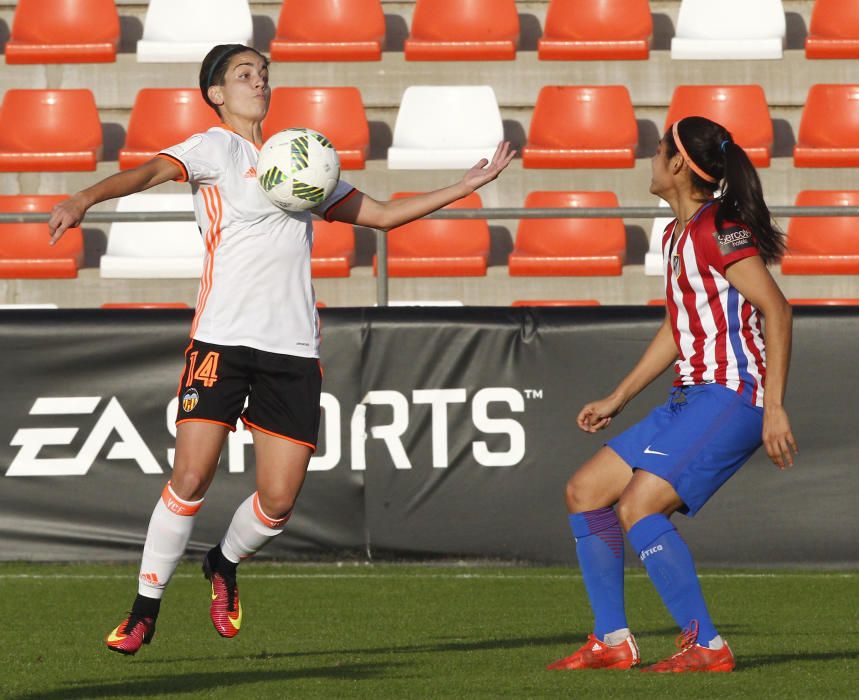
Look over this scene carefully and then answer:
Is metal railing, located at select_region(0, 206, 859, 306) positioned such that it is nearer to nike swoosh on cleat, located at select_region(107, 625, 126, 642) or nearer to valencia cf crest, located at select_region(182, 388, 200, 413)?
valencia cf crest, located at select_region(182, 388, 200, 413)

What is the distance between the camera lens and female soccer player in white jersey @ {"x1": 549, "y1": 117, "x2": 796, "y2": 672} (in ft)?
16.5

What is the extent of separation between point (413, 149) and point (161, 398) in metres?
4.10

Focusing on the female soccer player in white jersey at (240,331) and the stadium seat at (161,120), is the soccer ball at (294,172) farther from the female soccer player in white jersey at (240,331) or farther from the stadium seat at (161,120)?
the stadium seat at (161,120)

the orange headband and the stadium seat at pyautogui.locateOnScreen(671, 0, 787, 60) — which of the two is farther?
the stadium seat at pyautogui.locateOnScreen(671, 0, 787, 60)

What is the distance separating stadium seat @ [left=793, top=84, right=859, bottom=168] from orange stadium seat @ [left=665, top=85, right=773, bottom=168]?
27 cm

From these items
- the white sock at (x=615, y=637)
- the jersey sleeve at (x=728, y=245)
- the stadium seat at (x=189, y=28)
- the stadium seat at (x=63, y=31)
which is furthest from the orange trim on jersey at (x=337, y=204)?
the stadium seat at (x=63, y=31)

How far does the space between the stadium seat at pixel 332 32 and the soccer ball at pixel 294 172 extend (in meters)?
7.27

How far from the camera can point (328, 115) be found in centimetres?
1209

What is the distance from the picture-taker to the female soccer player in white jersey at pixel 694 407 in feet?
16.5

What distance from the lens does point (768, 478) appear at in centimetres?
850

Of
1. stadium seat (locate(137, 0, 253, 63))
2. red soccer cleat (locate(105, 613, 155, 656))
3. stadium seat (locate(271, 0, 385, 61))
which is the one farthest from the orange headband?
stadium seat (locate(137, 0, 253, 63))

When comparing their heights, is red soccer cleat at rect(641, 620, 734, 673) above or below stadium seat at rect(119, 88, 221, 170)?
above

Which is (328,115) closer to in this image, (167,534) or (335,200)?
(335,200)

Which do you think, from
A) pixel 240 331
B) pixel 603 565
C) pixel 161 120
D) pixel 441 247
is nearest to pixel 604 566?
pixel 603 565
